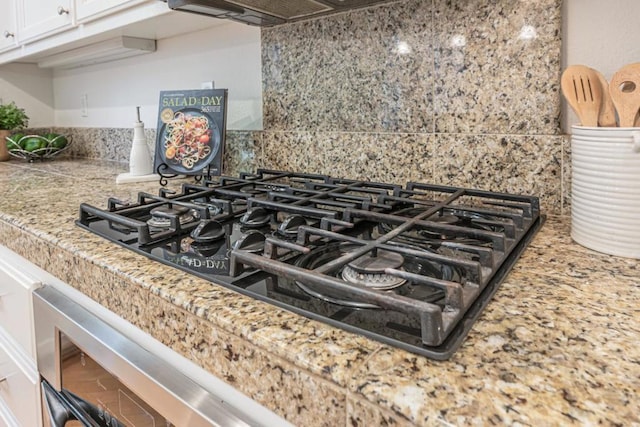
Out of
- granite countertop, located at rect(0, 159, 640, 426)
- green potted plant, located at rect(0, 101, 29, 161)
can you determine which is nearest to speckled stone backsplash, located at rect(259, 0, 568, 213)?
granite countertop, located at rect(0, 159, 640, 426)

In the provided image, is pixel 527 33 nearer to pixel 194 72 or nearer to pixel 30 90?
pixel 194 72

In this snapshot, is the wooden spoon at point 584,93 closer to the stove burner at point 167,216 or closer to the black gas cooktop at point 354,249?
the black gas cooktop at point 354,249

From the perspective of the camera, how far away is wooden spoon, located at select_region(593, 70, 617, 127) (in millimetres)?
712

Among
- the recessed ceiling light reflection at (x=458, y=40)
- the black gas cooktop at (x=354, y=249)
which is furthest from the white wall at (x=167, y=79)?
the recessed ceiling light reflection at (x=458, y=40)

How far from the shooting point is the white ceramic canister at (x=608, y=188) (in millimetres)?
606

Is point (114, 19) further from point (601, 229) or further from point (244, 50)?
point (601, 229)

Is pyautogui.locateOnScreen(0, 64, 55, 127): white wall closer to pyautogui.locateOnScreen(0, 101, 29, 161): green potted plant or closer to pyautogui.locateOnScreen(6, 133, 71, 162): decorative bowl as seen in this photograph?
pyautogui.locateOnScreen(0, 101, 29, 161): green potted plant

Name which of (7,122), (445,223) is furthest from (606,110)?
(7,122)

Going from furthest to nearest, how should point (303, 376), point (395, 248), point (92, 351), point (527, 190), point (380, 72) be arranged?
point (380, 72) → point (527, 190) → point (92, 351) → point (395, 248) → point (303, 376)

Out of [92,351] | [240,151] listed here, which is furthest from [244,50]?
[92,351]

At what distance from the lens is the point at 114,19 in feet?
4.52

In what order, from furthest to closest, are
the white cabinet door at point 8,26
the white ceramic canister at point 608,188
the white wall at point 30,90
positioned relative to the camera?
the white wall at point 30,90, the white cabinet door at point 8,26, the white ceramic canister at point 608,188

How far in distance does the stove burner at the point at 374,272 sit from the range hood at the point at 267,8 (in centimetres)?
72

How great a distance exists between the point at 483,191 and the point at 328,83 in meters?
0.50
